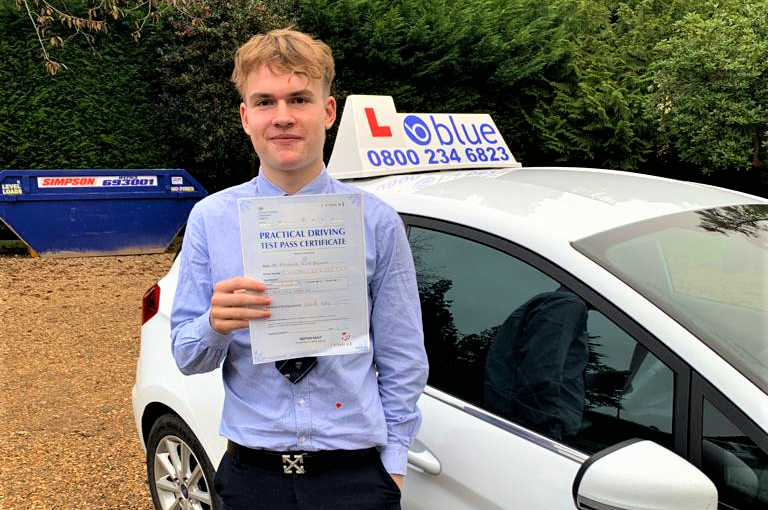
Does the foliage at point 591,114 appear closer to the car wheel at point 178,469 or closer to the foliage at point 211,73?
the foliage at point 211,73

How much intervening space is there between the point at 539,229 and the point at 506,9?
1082cm

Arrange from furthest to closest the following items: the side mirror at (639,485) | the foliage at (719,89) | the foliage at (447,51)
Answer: the foliage at (447,51) → the foliage at (719,89) → the side mirror at (639,485)

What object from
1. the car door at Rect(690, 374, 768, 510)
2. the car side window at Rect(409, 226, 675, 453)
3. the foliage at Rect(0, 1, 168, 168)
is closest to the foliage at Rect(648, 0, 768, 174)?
the foliage at Rect(0, 1, 168, 168)

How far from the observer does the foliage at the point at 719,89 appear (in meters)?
9.76

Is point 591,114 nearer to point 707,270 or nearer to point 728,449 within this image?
point 707,270

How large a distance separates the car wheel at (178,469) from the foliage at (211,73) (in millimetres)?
7924

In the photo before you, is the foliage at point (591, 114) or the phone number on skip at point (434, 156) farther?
the foliage at point (591, 114)

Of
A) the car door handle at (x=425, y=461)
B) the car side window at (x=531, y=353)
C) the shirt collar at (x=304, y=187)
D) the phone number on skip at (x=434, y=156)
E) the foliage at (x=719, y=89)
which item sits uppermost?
the foliage at (x=719, y=89)

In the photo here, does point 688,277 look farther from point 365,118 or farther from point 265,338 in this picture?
point 365,118

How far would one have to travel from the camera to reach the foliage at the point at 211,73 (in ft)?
32.5

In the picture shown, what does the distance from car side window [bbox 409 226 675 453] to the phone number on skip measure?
2.28 feet

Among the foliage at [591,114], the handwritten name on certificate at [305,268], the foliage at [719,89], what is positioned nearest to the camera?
the handwritten name on certificate at [305,268]

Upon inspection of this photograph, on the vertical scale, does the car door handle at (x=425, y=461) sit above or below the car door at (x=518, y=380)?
below

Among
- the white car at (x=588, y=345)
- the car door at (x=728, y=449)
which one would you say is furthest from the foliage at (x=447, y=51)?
the car door at (x=728, y=449)
